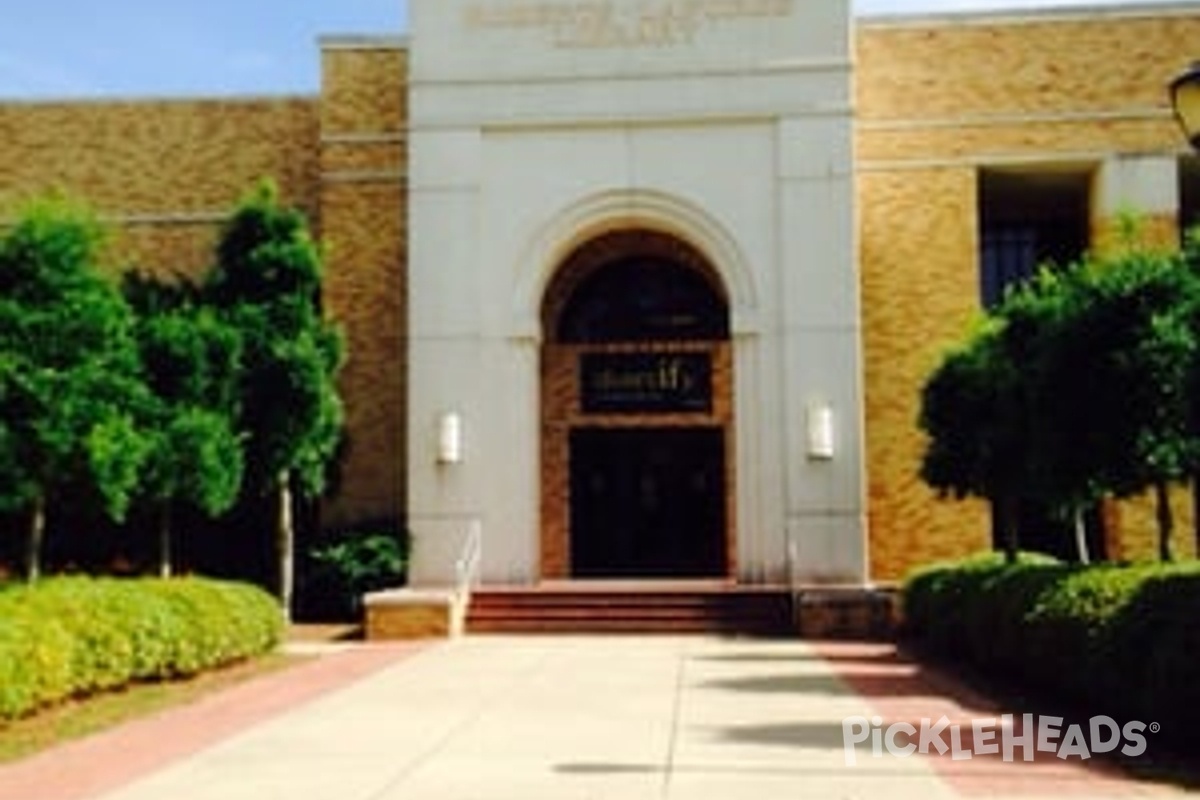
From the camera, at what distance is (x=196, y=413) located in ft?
61.4

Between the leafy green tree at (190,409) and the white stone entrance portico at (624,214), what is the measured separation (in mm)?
4111

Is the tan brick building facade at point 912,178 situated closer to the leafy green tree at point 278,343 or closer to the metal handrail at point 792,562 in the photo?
the metal handrail at point 792,562

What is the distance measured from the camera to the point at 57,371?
1564cm

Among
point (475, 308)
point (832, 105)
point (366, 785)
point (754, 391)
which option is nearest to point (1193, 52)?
point (832, 105)

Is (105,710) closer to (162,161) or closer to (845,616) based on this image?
Answer: (845,616)

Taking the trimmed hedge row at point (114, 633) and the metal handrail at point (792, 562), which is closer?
the trimmed hedge row at point (114, 633)

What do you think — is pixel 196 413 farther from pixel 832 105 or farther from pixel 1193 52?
pixel 1193 52

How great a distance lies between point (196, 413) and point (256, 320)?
278 centimetres

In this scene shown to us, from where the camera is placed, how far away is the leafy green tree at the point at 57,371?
15.4 metres

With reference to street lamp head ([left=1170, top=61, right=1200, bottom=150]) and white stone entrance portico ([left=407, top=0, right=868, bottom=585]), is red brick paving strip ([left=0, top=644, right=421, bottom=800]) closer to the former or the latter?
white stone entrance portico ([left=407, top=0, right=868, bottom=585])

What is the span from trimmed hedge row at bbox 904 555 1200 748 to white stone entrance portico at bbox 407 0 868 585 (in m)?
5.90

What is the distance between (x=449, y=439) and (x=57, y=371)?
27.1ft

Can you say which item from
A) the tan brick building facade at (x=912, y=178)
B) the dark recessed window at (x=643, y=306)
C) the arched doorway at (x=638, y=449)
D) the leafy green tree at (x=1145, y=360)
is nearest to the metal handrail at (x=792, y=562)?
the arched doorway at (x=638, y=449)

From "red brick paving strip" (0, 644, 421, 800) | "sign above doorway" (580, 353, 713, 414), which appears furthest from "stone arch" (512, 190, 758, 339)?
"red brick paving strip" (0, 644, 421, 800)
